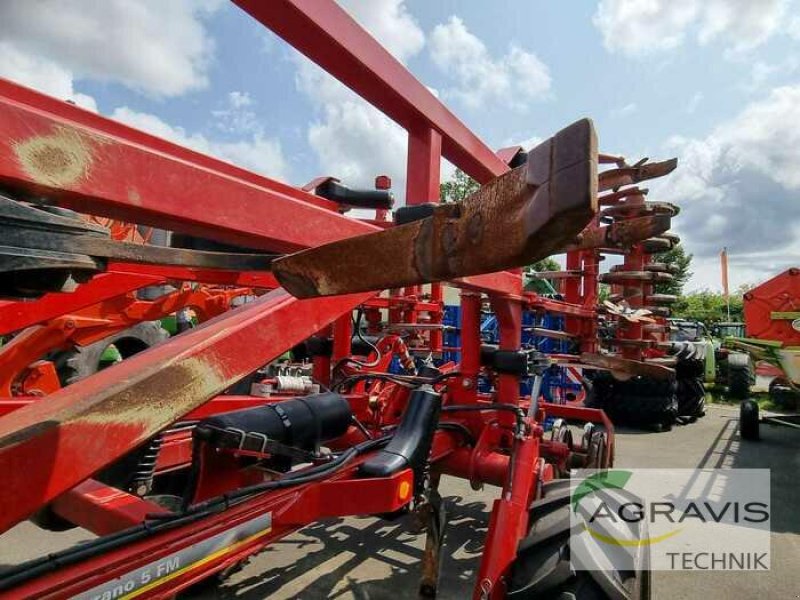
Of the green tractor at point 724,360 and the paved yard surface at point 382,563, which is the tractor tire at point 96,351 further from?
the green tractor at point 724,360

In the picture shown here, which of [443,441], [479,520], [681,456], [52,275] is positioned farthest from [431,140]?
[681,456]

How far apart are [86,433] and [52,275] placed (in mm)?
358

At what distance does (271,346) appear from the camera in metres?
1.41

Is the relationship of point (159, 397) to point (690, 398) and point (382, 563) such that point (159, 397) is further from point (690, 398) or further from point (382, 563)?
point (690, 398)

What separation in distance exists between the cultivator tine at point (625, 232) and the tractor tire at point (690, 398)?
7420 millimetres

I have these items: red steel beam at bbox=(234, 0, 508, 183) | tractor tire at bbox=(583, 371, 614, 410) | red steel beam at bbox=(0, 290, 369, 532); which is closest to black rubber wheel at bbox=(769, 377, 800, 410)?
tractor tire at bbox=(583, 371, 614, 410)

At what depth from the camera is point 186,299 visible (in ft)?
15.7

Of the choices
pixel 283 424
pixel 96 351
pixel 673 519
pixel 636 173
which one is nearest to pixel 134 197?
pixel 283 424

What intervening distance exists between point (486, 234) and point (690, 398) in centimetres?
926

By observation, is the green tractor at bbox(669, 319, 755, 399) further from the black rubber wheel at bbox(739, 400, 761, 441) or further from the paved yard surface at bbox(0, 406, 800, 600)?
the paved yard surface at bbox(0, 406, 800, 600)

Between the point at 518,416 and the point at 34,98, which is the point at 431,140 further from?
the point at 518,416

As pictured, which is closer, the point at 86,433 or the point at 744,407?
the point at 86,433

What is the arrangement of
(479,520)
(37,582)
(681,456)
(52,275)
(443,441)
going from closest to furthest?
(52,275)
(37,582)
(443,441)
(479,520)
(681,456)

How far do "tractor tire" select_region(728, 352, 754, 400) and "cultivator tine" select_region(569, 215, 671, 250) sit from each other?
9205 millimetres
